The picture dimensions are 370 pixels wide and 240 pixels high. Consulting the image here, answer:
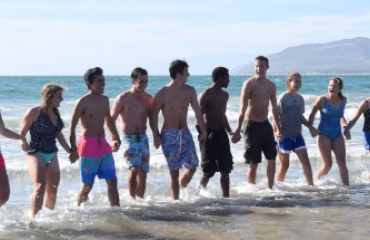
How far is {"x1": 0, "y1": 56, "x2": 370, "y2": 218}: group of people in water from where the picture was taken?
22.4 ft

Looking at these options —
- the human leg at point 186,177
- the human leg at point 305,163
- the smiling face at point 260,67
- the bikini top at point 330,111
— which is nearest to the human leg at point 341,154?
the bikini top at point 330,111

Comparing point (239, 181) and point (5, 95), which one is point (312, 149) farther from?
point (5, 95)

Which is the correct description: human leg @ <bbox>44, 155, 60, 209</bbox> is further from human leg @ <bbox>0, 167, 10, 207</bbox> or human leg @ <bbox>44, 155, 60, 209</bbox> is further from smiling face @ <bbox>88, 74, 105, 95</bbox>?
smiling face @ <bbox>88, 74, 105, 95</bbox>

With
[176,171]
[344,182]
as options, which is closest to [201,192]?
[176,171]

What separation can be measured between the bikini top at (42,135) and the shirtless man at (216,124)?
6.76 feet

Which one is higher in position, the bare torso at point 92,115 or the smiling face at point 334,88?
the smiling face at point 334,88

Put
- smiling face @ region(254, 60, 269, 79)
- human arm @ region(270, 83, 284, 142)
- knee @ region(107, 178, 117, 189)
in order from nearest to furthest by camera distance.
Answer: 1. knee @ region(107, 178, 117, 189)
2. smiling face @ region(254, 60, 269, 79)
3. human arm @ region(270, 83, 284, 142)

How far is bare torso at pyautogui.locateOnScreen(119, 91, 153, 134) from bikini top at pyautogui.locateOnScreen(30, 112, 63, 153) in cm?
105

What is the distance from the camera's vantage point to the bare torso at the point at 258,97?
8461 millimetres

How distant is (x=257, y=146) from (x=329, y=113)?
1.24 m

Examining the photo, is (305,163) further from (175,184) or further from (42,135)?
(42,135)

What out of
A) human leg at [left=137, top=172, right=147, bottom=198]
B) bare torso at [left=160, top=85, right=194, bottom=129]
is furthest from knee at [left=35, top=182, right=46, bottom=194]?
bare torso at [left=160, top=85, right=194, bottom=129]

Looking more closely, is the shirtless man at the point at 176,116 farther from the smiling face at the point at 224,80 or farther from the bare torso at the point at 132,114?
the smiling face at the point at 224,80

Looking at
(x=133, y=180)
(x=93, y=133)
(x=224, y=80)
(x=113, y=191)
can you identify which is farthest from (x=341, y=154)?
(x=93, y=133)
